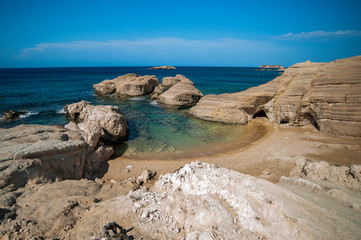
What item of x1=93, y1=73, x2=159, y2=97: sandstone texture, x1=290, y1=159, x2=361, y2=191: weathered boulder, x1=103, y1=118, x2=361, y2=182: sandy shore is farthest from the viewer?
x1=93, y1=73, x2=159, y2=97: sandstone texture

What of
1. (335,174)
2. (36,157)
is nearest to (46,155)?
(36,157)

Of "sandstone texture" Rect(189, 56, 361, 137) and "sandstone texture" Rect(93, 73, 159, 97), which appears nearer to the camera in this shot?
"sandstone texture" Rect(189, 56, 361, 137)

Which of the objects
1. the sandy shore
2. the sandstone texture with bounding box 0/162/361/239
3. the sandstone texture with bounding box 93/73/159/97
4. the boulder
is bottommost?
the sandy shore

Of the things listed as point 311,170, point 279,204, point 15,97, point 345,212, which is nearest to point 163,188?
point 279,204

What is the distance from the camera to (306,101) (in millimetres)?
14242

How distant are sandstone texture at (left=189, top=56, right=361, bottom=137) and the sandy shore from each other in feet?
4.20

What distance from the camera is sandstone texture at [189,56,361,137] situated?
11938 mm

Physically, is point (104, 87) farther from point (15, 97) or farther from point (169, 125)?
point (169, 125)

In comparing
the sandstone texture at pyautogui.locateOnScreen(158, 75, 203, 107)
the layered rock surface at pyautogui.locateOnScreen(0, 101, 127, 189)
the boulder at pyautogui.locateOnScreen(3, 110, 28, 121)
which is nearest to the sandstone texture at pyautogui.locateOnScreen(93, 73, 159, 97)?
the sandstone texture at pyautogui.locateOnScreen(158, 75, 203, 107)

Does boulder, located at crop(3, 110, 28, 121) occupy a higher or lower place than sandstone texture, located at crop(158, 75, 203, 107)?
lower

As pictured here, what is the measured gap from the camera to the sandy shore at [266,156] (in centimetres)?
915

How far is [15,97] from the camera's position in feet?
94.8

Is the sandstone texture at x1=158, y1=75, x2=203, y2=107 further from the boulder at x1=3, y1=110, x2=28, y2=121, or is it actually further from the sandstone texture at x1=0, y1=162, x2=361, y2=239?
the sandstone texture at x1=0, y1=162, x2=361, y2=239

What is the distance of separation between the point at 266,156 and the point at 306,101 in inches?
278
